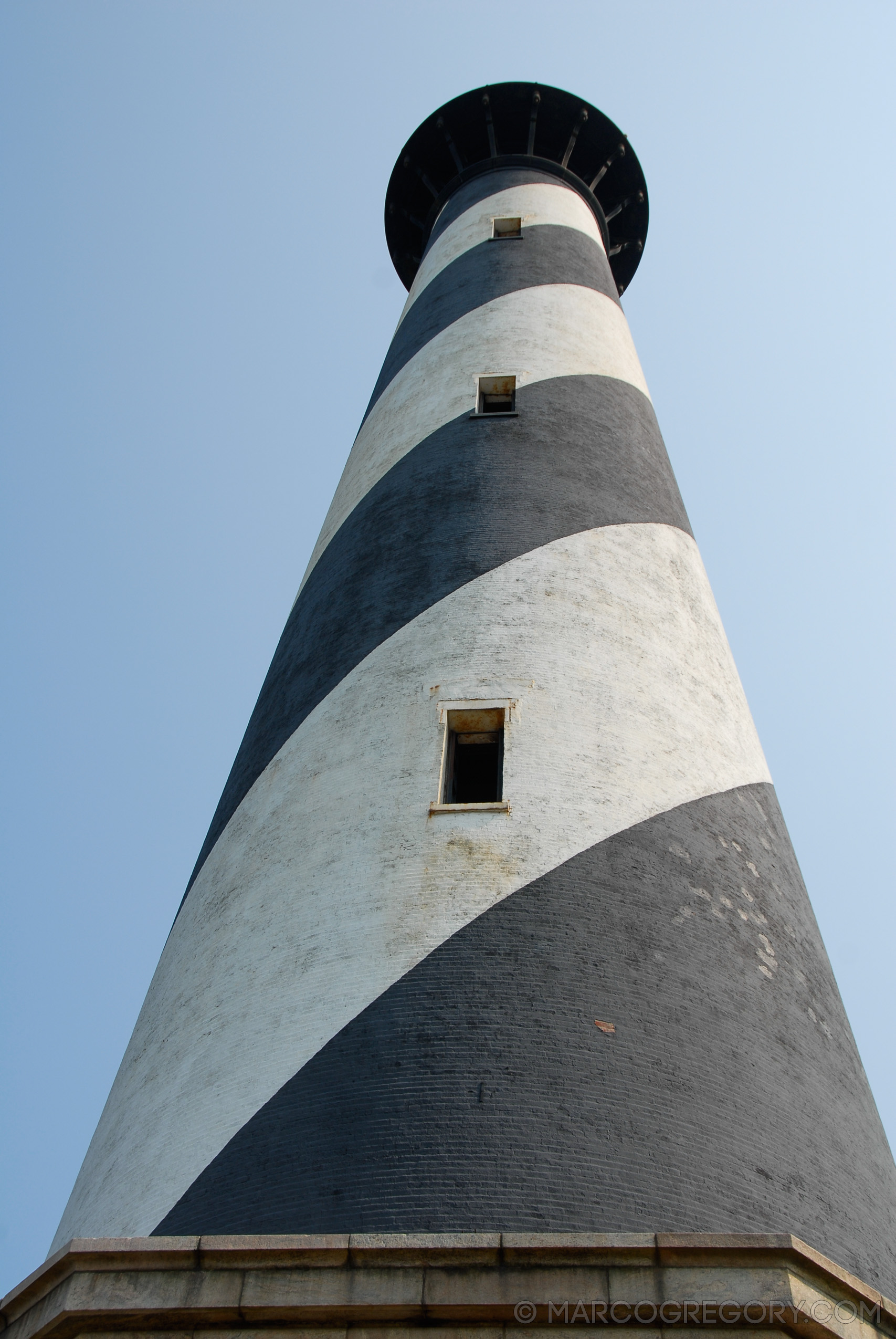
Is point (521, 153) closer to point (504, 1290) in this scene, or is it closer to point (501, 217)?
point (501, 217)

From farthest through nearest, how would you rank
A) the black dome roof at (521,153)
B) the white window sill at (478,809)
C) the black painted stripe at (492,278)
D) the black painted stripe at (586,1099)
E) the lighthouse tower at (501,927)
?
the black dome roof at (521,153) → the black painted stripe at (492,278) → the white window sill at (478,809) → the lighthouse tower at (501,927) → the black painted stripe at (586,1099)

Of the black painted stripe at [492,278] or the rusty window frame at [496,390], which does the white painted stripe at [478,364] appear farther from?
the black painted stripe at [492,278]

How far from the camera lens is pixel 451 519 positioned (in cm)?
739

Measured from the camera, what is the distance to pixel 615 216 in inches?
595

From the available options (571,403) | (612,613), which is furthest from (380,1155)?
(571,403)

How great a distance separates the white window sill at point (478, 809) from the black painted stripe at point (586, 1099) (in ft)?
1.40

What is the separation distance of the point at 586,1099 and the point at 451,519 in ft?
12.7

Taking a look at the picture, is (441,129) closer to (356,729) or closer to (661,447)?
(661,447)

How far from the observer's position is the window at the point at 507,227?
1175 centimetres

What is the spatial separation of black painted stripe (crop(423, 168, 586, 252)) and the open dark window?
8032 millimetres

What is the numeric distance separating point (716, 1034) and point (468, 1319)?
1.74 metres

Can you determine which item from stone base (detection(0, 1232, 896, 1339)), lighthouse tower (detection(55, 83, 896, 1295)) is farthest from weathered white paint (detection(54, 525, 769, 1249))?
stone base (detection(0, 1232, 896, 1339))

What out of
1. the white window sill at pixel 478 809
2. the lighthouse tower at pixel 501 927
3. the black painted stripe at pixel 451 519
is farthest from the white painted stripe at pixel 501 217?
the white window sill at pixel 478 809

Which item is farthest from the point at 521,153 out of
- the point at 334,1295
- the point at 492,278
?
the point at 334,1295
